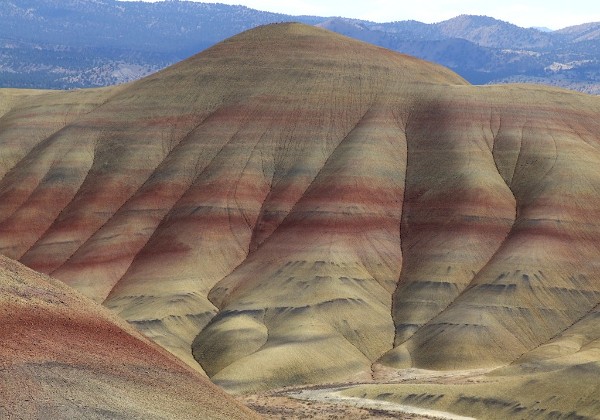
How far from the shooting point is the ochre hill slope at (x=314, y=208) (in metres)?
115

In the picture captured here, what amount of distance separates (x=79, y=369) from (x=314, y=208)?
82511 mm

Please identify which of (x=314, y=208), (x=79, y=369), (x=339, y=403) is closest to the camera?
(x=79, y=369)

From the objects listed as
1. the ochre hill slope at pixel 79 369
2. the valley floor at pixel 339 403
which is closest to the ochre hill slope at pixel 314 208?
the valley floor at pixel 339 403

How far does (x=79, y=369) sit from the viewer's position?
2132 inches

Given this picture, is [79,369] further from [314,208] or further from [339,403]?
[314,208]

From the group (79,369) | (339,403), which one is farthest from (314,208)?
(79,369)

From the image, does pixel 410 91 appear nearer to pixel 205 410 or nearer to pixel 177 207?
pixel 177 207

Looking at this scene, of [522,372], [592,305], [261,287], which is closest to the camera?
[522,372]

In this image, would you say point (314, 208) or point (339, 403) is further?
point (314, 208)

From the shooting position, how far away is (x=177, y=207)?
142750mm

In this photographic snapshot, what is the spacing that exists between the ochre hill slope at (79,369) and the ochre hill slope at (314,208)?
44173 mm

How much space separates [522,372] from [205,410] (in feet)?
154

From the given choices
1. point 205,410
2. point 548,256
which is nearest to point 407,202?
point 548,256

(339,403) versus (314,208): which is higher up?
(314,208)
